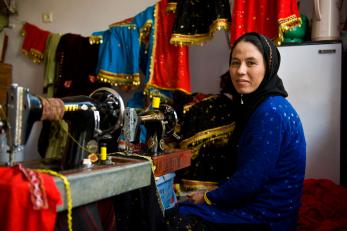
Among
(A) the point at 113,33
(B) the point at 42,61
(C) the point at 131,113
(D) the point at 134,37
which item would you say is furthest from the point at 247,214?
(B) the point at 42,61

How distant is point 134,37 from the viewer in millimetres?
2500

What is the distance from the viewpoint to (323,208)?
1.53 m

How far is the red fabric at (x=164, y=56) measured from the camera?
2428mm

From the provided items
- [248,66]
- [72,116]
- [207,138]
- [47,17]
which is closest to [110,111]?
[72,116]

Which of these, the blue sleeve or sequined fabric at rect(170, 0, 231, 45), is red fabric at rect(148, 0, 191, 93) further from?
the blue sleeve

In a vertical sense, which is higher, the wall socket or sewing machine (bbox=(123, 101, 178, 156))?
the wall socket

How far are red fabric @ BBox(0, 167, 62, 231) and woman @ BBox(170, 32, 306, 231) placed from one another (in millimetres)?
543

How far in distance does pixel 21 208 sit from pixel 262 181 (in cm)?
82

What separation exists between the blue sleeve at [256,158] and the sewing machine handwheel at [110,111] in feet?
1.52

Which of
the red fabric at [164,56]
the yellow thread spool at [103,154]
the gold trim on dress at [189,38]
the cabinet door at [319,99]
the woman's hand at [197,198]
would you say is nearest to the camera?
the yellow thread spool at [103,154]

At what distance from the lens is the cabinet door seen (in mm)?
1913

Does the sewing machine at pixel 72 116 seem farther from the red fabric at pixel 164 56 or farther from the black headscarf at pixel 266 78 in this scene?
the red fabric at pixel 164 56

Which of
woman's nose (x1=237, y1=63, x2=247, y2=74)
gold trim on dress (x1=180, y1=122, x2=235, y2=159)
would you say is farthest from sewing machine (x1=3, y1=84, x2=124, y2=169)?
gold trim on dress (x1=180, y1=122, x2=235, y2=159)

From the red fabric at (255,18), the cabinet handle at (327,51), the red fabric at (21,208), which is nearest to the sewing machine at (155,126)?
the red fabric at (21,208)
